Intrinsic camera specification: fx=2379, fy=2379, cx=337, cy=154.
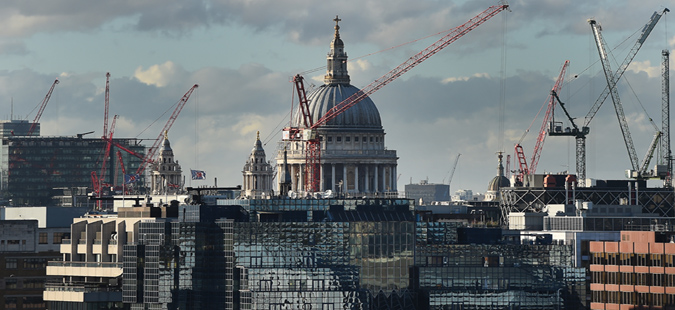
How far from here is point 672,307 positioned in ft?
652

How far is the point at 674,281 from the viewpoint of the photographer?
656 ft

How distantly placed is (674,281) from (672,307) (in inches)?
97.3
